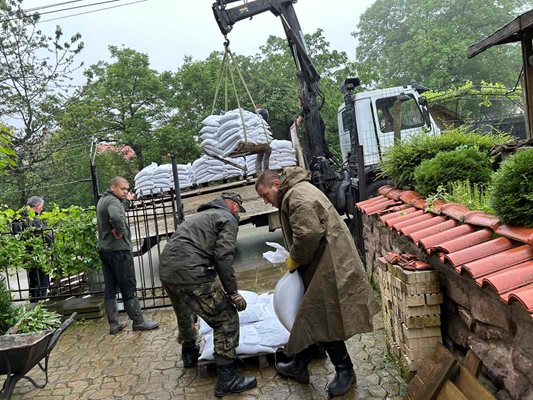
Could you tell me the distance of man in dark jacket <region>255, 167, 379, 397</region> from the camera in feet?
9.25

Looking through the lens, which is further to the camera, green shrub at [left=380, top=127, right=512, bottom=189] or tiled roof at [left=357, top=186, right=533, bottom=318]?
green shrub at [left=380, top=127, right=512, bottom=189]

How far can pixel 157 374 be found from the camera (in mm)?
3709

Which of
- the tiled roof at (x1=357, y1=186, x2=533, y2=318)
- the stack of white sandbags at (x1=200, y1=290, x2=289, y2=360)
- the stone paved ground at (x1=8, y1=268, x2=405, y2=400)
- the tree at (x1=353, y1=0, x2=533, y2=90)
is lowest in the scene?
the stone paved ground at (x1=8, y1=268, x2=405, y2=400)

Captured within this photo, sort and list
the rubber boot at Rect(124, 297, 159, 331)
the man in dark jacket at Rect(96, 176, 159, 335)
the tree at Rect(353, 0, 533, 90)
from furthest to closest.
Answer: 1. the tree at Rect(353, 0, 533, 90)
2. the rubber boot at Rect(124, 297, 159, 331)
3. the man in dark jacket at Rect(96, 176, 159, 335)

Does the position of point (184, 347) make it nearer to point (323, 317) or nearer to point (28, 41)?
point (323, 317)

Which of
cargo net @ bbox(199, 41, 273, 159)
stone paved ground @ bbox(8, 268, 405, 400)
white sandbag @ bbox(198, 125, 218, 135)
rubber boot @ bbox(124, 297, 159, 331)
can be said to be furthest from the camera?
white sandbag @ bbox(198, 125, 218, 135)

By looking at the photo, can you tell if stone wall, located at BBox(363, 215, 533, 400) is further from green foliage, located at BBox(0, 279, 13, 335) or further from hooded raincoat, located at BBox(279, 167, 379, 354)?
green foliage, located at BBox(0, 279, 13, 335)

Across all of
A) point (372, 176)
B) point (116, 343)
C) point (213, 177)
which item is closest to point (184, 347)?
point (116, 343)

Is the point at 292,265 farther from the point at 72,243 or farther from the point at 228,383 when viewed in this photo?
the point at 72,243

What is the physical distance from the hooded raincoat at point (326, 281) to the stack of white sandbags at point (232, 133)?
8.44 feet

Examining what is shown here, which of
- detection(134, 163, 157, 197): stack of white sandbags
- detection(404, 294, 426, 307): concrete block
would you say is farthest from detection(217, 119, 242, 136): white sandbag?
detection(404, 294, 426, 307): concrete block

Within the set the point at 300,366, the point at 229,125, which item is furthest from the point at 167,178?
the point at 300,366

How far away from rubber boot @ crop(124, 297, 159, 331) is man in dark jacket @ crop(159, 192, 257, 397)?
180 centimetres

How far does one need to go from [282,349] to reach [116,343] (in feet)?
7.09
